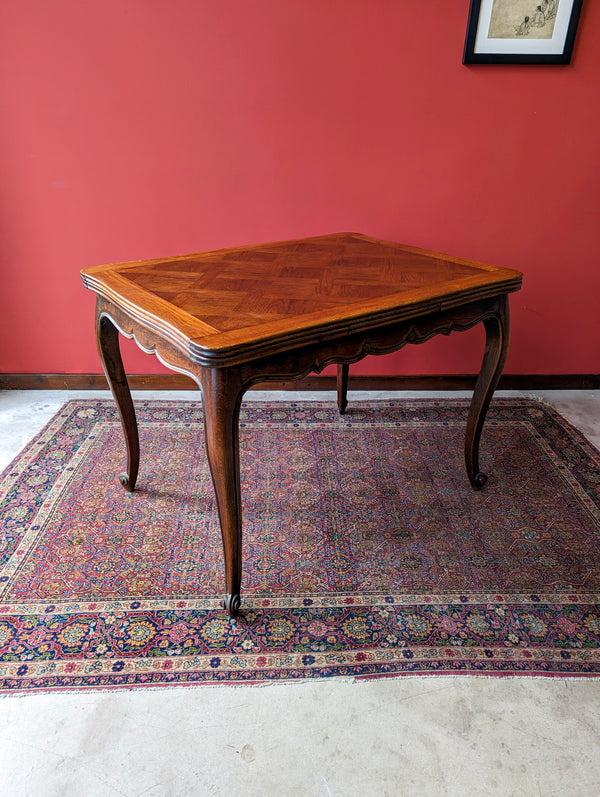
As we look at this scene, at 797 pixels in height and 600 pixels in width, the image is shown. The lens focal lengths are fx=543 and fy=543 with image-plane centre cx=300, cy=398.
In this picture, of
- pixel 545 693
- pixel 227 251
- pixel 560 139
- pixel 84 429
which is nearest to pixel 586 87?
pixel 560 139

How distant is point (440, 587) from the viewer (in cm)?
166

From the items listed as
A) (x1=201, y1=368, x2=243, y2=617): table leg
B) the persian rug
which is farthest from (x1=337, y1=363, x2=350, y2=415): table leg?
(x1=201, y1=368, x2=243, y2=617): table leg

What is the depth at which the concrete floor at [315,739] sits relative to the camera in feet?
3.81

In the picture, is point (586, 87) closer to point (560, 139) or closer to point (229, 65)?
point (560, 139)

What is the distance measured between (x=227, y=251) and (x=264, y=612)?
1.25 metres

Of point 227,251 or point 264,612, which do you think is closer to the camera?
point 264,612

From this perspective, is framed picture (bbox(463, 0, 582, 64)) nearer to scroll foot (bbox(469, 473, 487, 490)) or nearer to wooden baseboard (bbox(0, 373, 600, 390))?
wooden baseboard (bbox(0, 373, 600, 390))

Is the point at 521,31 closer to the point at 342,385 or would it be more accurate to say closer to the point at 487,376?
the point at 487,376

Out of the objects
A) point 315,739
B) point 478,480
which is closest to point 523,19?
point 478,480

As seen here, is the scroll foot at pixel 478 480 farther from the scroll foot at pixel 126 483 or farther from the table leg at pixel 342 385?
the scroll foot at pixel 126 483

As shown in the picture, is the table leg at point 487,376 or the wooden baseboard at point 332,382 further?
the wooden baseboard at point 332,382

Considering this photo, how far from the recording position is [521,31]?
2297mm

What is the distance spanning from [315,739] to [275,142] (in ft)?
7.52

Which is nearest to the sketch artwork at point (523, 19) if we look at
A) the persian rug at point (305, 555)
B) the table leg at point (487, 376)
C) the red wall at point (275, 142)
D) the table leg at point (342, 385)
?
the red wall at point (275, 142)
